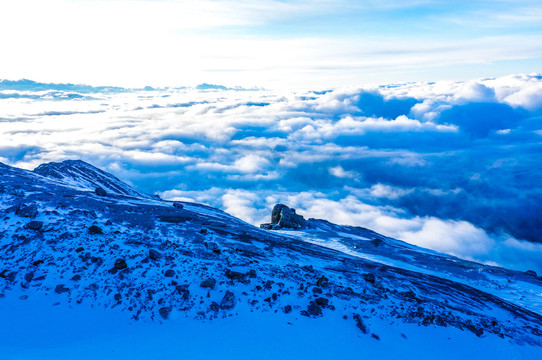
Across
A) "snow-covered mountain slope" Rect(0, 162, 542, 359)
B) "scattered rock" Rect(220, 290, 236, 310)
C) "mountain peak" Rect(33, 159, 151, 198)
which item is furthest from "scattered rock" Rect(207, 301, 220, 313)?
"mountain peak" Rect(33, 159, 151, 198)

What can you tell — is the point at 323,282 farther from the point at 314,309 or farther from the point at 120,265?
the point at 120,265

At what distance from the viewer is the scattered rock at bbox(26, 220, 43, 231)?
31031 mm

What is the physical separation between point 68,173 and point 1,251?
67.6 metres

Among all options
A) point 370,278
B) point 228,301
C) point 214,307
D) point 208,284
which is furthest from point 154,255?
point 370,278

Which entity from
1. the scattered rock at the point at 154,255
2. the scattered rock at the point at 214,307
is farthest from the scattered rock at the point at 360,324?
the scattered rock at the point at 154,255

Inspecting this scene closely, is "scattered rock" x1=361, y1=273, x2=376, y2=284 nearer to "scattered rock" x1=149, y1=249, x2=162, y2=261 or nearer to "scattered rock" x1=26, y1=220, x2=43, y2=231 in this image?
"scattered rock" x1=149, y1=249, x2=162, y2=261

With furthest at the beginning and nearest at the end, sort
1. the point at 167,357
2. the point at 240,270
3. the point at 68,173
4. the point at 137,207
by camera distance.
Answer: the point at 68,173 → the point at 137,207 → the point at 240,270 → the point at 167,357

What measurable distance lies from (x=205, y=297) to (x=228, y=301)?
5.97ft

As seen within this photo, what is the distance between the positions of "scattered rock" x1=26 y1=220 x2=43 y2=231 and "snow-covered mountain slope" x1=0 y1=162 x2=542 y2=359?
81 mm

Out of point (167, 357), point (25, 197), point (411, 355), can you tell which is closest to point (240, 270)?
point (167, 357)

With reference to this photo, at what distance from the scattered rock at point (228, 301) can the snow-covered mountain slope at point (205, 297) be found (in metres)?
0.08

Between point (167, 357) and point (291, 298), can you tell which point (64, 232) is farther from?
point (291, 298)

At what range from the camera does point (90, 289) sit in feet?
82.0

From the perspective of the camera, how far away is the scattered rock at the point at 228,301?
2498cm
